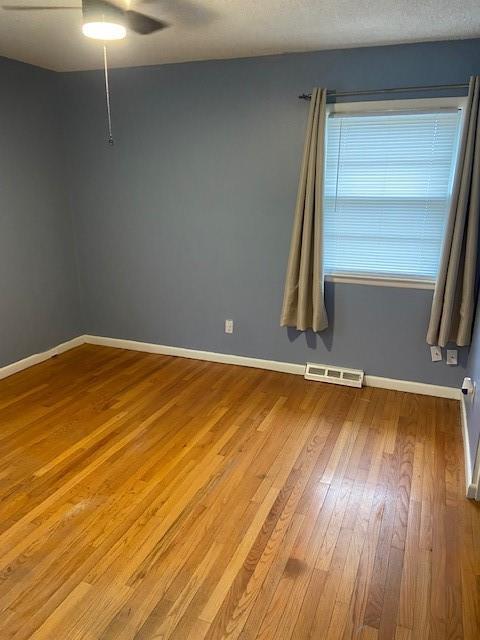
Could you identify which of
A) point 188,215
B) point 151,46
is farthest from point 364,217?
point 151,46

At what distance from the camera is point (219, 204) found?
3455 millimetres

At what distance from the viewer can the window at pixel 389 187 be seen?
2852mm

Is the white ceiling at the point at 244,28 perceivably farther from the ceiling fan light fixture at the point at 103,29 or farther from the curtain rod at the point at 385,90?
the curtain rod at the point at 385,90

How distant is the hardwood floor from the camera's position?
5.03 ft

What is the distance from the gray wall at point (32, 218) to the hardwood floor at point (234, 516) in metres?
0.72

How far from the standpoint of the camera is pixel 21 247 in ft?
11.6

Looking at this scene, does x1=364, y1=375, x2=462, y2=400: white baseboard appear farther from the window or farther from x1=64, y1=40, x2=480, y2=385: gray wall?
the window

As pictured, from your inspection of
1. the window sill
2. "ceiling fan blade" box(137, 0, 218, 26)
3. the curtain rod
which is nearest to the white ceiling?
"ceiling fan blade" box(137, 0, 218, 26)

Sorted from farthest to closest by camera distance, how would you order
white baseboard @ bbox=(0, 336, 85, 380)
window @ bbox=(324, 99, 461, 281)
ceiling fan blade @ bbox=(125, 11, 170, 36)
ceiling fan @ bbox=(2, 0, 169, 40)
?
white baseboard @ bbox=(0, 336, 85, 380)
window @ bbox=(324, 99, 461, 281)
ceiling fan blade @ bbox=(125, 11, 170, 36)
ceiling fan @ bbox=(2, 0, 169, 40)

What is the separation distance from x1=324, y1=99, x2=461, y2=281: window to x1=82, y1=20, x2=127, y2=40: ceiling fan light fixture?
1465mm

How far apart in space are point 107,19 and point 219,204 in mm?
1515

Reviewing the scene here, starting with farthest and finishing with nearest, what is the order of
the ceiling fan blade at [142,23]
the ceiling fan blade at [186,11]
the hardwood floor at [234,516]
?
the ceiling fan blade at [142,23] < the ceiling fan blade at [186,11] < the hardwood floor at [234,516]

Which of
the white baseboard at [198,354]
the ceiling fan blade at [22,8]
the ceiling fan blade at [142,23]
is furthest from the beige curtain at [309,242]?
the ceiling fan blade at [22,8]

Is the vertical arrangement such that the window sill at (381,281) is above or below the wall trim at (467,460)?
above
